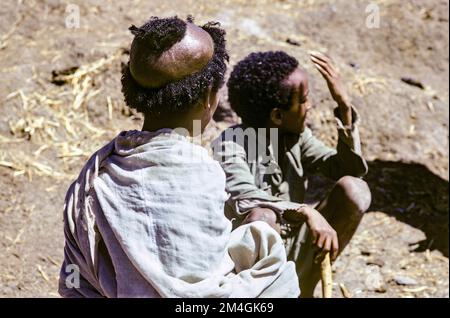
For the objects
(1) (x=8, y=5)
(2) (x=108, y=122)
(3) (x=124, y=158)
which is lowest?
(2) (x=108, y=122)

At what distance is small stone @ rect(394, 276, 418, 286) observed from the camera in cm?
463

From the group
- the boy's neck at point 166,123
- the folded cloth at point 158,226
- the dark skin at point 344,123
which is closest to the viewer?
the folded cloth at point 158,226

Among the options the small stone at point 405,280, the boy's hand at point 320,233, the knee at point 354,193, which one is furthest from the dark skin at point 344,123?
the small stone at point 405,280

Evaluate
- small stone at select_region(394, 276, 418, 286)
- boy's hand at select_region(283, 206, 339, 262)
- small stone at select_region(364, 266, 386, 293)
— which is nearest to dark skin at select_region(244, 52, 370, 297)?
boy's hand at select_region(283, 206, 339, 262)

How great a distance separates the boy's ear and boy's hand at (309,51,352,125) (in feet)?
0.86

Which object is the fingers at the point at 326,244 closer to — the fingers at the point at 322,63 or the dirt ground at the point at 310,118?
the fingers at the point at 322,63

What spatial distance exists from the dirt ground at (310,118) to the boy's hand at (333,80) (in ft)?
4.33

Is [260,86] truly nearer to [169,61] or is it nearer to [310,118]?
[169,61]

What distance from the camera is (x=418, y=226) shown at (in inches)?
206

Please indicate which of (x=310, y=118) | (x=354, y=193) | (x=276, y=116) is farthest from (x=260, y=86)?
(x=310, y=118)

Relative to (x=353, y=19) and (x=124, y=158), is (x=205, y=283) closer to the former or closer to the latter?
(x=124, y=158)

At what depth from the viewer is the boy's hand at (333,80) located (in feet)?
11.5

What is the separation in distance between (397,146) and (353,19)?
1738 millimetres
